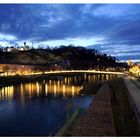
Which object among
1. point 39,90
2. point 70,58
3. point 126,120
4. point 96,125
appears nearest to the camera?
point 126,120

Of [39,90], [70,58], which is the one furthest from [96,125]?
[70,58]

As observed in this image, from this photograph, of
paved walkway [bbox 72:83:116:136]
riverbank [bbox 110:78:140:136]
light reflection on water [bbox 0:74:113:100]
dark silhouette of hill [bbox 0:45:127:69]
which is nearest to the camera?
riverbank [bbox 110:78:140:136]

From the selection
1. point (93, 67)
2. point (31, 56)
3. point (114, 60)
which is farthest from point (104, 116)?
point (114, 60)

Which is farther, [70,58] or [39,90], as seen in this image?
[70,58]

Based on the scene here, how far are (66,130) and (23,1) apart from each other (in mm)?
4577

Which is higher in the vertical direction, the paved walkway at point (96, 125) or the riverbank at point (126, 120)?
the riverbank at point (126, 120)

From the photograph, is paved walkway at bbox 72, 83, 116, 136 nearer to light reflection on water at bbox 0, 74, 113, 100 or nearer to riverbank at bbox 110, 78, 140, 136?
riverbank at bbox 110, 78, 140, 136

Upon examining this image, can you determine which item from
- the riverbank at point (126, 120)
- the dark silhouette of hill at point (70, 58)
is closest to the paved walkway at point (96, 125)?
the riverbank at point (126, 120)

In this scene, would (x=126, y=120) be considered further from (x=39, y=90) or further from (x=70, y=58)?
(x=70, y=58)

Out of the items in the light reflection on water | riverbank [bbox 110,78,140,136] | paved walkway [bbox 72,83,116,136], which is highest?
riverbank [bbox 110,78,140,136]

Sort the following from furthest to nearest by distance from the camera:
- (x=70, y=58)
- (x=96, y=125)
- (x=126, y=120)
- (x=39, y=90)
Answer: (x=70, y=58) < (x=39, y=90) < (x=96, y=125) < (x=126, y=120)

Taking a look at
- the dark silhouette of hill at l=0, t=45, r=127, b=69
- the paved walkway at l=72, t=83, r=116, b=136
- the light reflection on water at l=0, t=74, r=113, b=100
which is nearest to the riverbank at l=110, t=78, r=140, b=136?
the paved walkway at l=72, t=83, r=116, b=136

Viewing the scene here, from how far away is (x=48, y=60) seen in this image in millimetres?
68938

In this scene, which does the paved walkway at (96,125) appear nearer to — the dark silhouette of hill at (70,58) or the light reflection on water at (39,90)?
the light reflection on water at (39,90)
